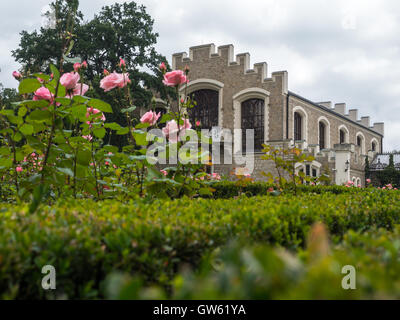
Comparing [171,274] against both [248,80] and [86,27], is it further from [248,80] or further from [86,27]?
[86,27]

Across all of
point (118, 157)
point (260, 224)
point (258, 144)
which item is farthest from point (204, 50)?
point (260, 224)

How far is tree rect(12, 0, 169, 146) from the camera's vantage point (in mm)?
20078

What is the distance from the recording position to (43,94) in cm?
290

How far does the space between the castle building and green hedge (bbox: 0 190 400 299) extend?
52.1ft

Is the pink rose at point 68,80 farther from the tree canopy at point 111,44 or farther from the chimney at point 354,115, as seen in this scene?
the chimney at point 354,115

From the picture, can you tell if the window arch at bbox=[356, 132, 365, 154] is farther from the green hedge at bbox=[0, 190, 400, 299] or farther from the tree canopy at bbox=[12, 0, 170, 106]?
the green hedge at bbox=[0, 190, 400, 299]

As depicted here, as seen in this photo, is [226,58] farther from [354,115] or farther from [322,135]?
[354,115]

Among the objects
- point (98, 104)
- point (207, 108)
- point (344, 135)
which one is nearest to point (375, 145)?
point (344, 135)

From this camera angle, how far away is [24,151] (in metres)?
3.25

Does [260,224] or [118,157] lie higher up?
[118,157]

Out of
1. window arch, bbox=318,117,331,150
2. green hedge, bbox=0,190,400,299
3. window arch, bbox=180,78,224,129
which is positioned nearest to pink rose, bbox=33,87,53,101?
green hedge, bbox=0,190,400,299

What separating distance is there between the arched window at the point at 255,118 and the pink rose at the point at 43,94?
17.3 m
